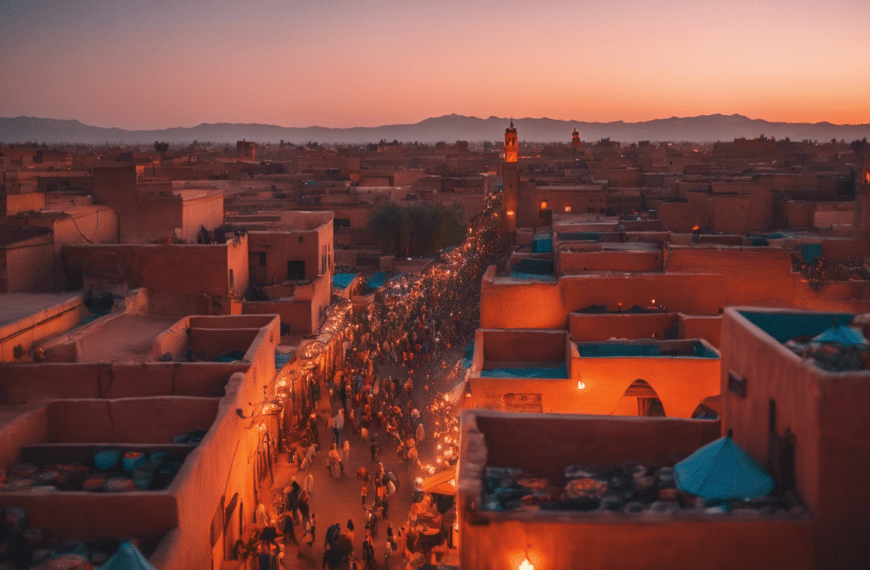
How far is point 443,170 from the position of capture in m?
64.9

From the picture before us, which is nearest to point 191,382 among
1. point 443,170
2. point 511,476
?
point 511,476

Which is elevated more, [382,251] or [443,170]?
[443,170]

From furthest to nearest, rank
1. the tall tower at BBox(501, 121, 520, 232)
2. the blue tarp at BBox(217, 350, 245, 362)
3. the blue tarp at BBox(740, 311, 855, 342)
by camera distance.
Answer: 1. the tall tower at BBox(501, 121, 520, 232)
2. the blue tarp at BBox(217, 350, 245, 362)
3. the blue tarp at BBox(740, 311, 855, 342)

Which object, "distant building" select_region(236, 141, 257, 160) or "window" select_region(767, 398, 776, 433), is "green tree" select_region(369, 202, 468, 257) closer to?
"window" select_region(767, 398, 776, 433)

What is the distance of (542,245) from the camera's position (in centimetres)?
2262

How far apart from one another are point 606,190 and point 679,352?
1915 cm

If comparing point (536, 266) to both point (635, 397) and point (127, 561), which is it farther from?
point (127, 561)

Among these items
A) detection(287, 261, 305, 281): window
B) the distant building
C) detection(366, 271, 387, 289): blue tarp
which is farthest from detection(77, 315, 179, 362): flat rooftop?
the distant building

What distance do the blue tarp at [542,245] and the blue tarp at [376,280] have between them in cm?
881

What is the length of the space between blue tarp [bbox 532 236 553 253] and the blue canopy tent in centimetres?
1524

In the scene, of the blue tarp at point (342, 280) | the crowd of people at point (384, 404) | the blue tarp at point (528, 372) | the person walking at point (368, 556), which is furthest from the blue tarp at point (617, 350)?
the blue tarp at point (342, 280)

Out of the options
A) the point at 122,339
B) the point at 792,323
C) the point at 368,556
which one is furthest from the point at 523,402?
the point at 122,339

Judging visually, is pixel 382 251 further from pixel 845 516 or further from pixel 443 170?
pixel 845 516

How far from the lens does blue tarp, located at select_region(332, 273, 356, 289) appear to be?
87.6ft
